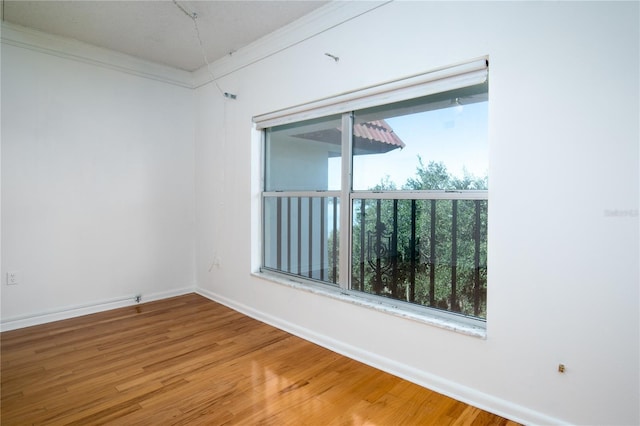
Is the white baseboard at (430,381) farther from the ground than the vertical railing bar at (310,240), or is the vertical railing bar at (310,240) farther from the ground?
the vertical railing bar at (310,240)

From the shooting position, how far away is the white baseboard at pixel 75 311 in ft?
9.73

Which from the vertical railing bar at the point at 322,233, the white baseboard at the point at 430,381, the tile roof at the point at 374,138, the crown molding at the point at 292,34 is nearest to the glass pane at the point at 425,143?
the tile roof at the point at 374,138

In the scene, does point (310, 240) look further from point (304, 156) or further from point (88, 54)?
point (88, 54)

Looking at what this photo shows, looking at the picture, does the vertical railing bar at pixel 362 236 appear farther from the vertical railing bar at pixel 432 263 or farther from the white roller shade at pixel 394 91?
the white roller shade at pixel 394 91

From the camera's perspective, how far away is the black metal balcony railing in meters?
2.03

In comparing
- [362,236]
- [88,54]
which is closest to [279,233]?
[362,236]

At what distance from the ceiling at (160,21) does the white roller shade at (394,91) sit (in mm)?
706

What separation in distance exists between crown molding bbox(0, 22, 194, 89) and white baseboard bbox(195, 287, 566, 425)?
283 centimetres

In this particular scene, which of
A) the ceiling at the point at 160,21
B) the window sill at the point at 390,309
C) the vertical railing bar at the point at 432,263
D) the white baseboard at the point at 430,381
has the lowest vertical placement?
the white baseboard at the point at 430,381

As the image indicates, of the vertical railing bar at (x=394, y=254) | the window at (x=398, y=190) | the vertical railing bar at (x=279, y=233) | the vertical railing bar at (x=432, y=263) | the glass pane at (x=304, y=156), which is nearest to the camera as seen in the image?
the window at (x=398, y=190)

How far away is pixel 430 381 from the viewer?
80.1 inches

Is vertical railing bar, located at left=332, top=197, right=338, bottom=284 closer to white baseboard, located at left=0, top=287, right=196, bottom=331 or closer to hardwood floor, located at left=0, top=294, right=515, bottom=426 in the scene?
hardwood floor, located at left=0, top=294, right=515, bottom=426

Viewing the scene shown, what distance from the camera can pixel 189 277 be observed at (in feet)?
13.4

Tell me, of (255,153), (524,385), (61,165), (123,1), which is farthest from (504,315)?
(61,165)
